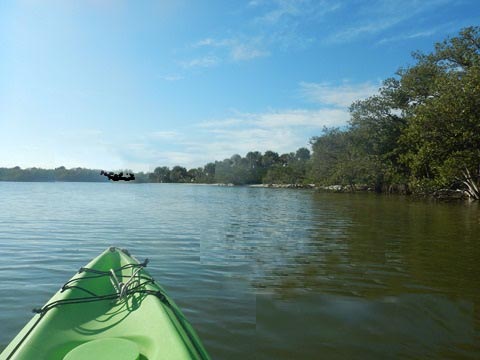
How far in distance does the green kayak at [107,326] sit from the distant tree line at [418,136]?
2747 cm

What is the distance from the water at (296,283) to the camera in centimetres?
454

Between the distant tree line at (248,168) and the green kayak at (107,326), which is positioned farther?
the distant tree line at (248,168)

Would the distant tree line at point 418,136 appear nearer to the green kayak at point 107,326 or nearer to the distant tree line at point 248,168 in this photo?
the green kayak at point 107,326

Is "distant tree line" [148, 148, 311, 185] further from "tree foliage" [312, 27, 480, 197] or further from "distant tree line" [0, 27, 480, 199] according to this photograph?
"tree foliage" [312, 27, 480, 197]

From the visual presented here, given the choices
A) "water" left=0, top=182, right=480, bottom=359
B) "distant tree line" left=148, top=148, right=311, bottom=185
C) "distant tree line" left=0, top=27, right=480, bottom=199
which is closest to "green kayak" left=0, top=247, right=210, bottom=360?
"water" left=0, top=182, right=480, bottom=359

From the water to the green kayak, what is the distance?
3.51 feet

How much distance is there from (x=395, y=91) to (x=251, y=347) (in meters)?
42.9

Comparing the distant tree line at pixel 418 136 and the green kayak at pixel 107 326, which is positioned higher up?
the distant tree line at pixel 418 136

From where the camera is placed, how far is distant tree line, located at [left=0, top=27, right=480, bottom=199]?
83.7 ft

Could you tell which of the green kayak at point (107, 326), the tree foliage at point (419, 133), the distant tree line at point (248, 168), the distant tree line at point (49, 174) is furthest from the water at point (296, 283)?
the distant tree line at point (49, 174)

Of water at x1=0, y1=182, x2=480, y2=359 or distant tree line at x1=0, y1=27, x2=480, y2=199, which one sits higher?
distant tree line at x1=0, y1=27, x2=480, y2=199

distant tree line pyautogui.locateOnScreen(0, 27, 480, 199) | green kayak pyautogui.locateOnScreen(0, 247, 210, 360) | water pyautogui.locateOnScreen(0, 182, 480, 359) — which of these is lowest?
water pyautogui.locateOnScreen(0, 182, 480, 359)

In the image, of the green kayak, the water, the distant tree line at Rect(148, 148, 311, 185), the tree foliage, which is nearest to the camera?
the green kayak

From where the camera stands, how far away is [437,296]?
20.7 ft
